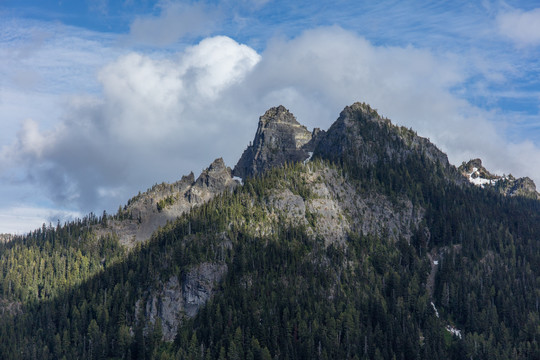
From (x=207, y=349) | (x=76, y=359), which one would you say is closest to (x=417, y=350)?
(x=207, y=349)

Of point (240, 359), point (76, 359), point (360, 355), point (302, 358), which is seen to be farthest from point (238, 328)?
point (76, 359)

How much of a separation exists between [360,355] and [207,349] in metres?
50.7

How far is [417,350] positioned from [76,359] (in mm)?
114393

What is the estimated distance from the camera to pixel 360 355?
643ft

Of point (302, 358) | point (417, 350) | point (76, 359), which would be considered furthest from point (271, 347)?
point (76, 359)

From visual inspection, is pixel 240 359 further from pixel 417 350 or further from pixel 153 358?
pixel 417 350

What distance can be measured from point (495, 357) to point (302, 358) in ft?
212

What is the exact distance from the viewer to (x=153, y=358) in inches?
7712

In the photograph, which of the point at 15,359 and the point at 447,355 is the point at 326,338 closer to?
the point at 447,355

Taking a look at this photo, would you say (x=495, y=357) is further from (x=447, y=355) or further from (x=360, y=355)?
(x=360, y=355)

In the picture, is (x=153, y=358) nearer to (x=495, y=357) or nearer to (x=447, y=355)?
(x=447, y=355)

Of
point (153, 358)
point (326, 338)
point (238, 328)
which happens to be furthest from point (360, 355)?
point (153, 358)

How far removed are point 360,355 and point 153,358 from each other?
68.8 meters

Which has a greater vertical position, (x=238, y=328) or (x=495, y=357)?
(x=238, y=328)
